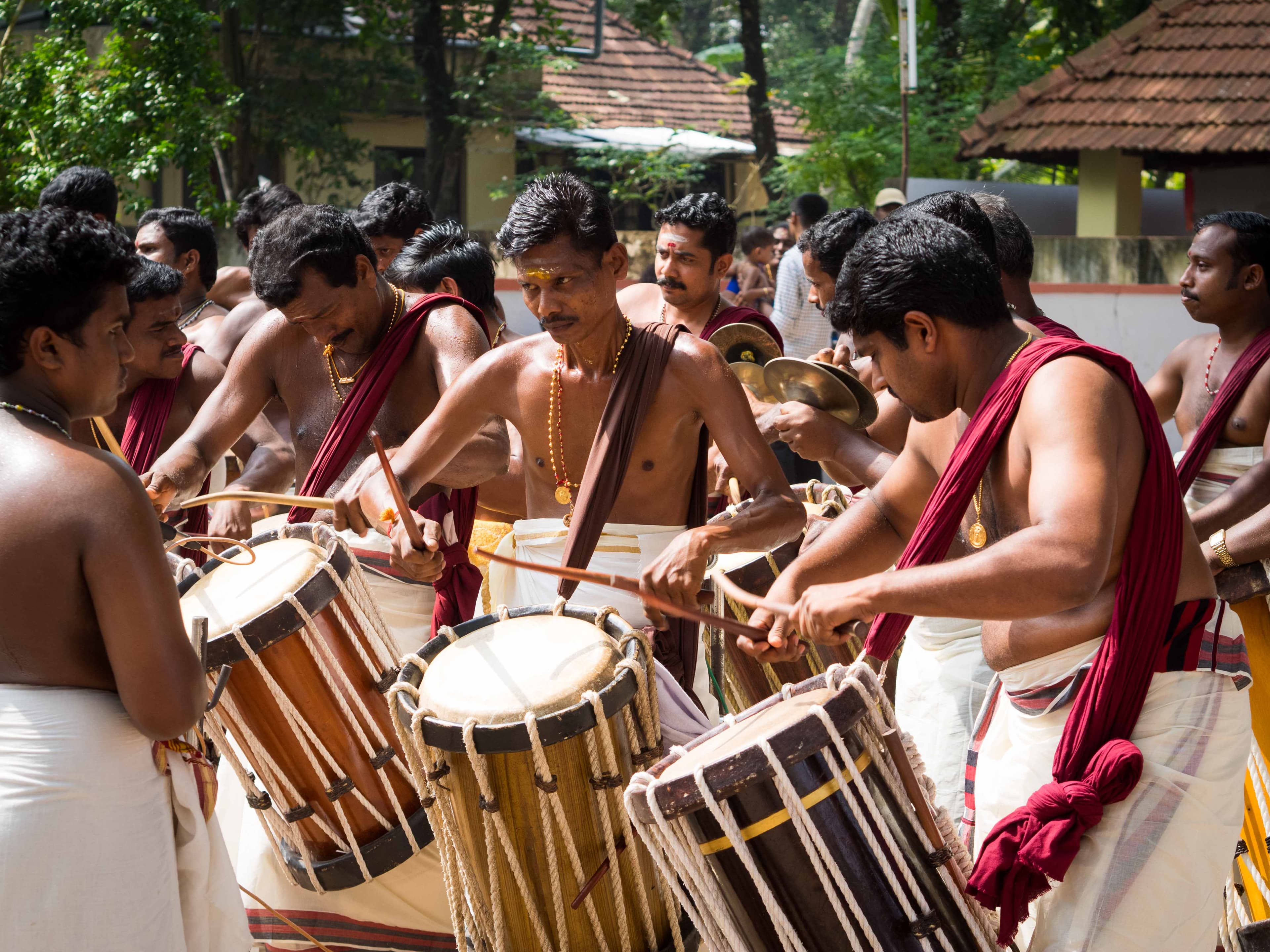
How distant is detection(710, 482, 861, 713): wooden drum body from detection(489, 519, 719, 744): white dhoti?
11 cm

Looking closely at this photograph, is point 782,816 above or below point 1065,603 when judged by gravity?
below

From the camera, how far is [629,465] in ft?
12.8

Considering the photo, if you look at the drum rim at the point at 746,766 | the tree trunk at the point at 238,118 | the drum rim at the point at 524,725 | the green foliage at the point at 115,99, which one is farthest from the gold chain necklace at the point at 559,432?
the tree trunk at the point at 238,118

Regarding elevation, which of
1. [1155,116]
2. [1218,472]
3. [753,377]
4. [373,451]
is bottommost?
[1218,472]

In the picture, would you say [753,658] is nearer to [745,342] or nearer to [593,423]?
[593,423]

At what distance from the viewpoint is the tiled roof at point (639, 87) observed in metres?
21.4

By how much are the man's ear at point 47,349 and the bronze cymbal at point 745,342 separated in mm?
3184

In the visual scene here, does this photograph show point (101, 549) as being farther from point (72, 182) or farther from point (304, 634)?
point (72, 182)

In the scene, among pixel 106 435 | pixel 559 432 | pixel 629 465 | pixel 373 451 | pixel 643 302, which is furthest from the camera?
pixel 643 302

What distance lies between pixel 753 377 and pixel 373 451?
144 cm

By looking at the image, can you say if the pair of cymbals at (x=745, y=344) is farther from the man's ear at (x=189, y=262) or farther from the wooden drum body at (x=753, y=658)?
the man's ear at (x=189, y=262)

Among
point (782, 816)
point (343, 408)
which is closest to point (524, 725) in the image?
point (782, 816)

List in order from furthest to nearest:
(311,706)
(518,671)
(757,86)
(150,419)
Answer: (757,86)
(150,419)
(311,706)
(518,671)

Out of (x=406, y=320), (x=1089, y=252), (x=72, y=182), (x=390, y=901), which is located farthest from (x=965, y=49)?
(x=390, y=901)
